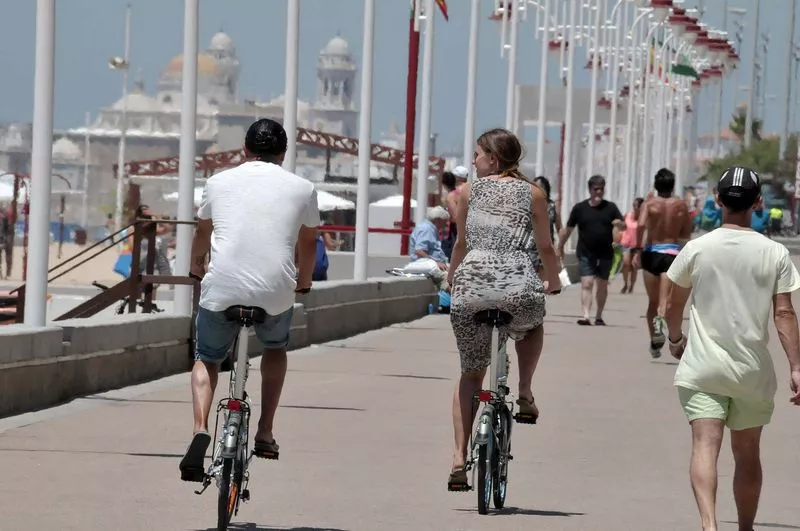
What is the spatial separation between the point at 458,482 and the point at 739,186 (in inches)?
80.0

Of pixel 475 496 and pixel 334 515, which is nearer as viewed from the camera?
pixel 334 515

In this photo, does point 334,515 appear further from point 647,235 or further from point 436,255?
point 436,255

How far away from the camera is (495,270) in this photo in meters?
9.69

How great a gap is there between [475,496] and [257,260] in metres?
2.09

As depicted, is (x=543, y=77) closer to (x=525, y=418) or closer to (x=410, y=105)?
(x=410, y=105)

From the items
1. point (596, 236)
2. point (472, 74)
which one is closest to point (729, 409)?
point (596, 236)

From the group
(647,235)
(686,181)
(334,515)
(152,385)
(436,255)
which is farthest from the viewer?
(686,181)

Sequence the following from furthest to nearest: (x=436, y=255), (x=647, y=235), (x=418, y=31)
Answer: (x=418, y=31) < (x=436, y=255) < (x=647, y=235)

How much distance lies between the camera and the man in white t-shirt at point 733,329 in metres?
8.23

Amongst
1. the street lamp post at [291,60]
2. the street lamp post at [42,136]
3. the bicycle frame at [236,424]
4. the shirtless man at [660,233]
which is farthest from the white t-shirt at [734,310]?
the street lamp post at [291,60]

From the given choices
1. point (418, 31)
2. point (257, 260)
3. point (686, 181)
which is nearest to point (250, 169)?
point (257, 260)

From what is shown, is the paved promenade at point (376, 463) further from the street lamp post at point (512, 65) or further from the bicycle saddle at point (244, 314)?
the street lamp post at point (512, 65)

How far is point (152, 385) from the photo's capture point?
50.8ft

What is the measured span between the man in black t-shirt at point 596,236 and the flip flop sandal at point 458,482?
16681mm
